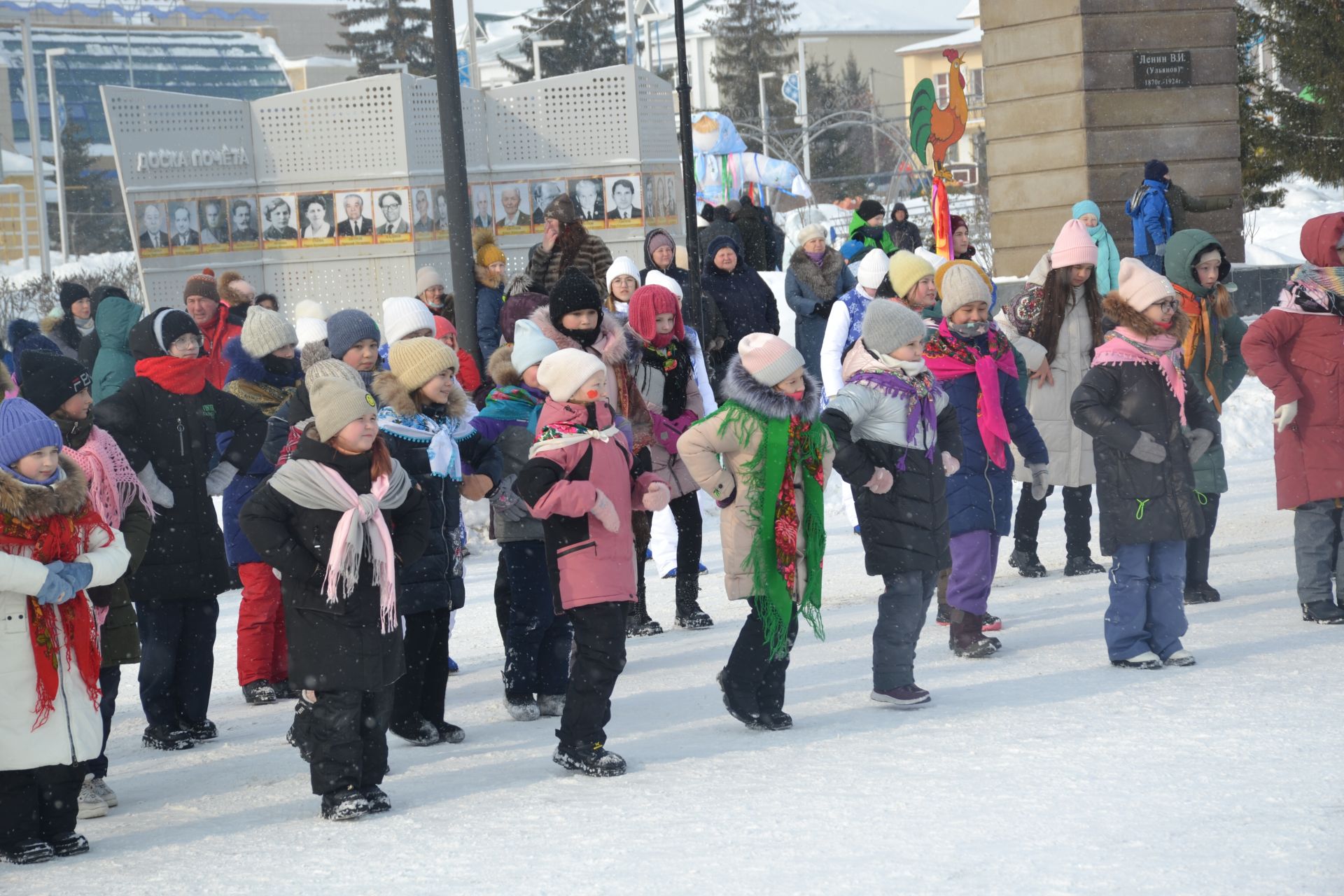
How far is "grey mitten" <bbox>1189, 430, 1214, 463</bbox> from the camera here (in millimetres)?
6926

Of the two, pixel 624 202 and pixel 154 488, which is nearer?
pixel 154 488

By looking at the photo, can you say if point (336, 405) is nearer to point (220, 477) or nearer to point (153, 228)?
point (220, 477)

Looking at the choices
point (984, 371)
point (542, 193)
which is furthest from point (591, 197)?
point (984, 371)

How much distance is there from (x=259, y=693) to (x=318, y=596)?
2350 mm

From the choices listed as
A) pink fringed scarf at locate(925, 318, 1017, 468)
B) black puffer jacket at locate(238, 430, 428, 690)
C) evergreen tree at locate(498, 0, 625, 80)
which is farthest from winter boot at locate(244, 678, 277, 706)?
evergreen tree at locate(498, 0, 625, 80)

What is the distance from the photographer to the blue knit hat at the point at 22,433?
5113mm

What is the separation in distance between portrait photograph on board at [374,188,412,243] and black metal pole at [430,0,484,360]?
5.27 metres

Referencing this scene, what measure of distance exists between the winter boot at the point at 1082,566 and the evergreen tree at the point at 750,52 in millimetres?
69885

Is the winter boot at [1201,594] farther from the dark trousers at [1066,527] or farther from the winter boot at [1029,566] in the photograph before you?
the winter boot at [1029,566]

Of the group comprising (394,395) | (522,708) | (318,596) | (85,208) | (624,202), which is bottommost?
(522,708)

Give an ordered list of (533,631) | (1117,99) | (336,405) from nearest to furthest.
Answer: (336,405) < (533,631) < (1117,99)

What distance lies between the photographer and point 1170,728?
578 centimetres

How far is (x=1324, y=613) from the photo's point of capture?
7.62m

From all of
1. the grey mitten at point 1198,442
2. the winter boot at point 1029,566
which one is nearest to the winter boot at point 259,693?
the grey mitten at point 1198,442
